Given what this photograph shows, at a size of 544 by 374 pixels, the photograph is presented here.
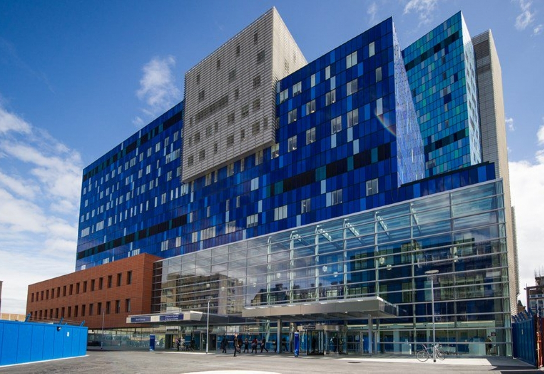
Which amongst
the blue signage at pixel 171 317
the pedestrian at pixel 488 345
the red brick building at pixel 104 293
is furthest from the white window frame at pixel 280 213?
the pedestrian at pixel 488 345

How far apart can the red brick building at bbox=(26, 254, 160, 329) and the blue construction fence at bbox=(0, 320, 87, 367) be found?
28804 mm

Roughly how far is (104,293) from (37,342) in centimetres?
4644

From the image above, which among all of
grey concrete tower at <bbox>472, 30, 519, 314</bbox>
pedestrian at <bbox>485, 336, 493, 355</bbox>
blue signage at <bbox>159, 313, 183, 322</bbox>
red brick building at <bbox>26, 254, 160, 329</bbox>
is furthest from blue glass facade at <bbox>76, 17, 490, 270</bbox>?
grey concrete tower at <bbox>472, 30, 519, 314</bbox>

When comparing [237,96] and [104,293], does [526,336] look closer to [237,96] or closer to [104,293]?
[237,96]

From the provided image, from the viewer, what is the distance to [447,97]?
106812mm

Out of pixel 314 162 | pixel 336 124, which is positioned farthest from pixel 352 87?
pixel 314 162

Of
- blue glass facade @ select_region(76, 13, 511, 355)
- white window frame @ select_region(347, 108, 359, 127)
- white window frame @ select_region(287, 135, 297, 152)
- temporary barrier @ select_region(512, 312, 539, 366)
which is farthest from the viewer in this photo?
white window frame @ select_region(287, 135, 297, 152)

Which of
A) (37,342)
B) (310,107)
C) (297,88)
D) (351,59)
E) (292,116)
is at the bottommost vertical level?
(37,342)

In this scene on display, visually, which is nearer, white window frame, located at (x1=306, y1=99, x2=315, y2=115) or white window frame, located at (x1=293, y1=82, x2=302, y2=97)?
white window frame, located at (x1=306, y1=99, x2=315, y2=115)

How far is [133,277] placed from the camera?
7525cm

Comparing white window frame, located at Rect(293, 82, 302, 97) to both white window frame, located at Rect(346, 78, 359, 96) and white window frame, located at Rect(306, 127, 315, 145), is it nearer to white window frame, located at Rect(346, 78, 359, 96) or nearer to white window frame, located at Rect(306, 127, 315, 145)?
white window frame, located at Rect(306, 127, 315, 145)

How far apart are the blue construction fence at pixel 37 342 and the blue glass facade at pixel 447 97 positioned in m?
80.1

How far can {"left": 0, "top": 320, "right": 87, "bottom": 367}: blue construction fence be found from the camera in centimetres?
3188

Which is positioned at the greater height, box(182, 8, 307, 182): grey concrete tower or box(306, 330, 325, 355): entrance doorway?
box(182, 8, 307, 182): grey concrete tower
